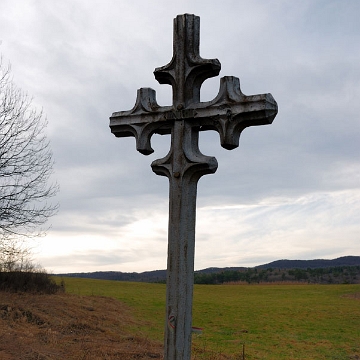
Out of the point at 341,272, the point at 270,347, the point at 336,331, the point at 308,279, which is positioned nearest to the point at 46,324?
the point at 270,347

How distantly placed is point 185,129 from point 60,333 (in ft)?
39.7

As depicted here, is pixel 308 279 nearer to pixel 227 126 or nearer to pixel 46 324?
pixel 46 324

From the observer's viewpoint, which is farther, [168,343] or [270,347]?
[270,347]

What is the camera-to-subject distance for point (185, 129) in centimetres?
468

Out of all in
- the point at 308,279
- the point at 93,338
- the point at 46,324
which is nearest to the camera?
the point at 93,338

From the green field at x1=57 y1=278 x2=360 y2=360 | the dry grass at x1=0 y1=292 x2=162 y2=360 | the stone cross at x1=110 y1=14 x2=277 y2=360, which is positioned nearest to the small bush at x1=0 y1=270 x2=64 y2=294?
the dry grass at x1=0 y1=292 x2=162 y2=360

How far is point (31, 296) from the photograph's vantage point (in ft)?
69.4

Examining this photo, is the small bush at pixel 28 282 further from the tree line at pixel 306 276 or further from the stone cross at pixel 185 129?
the tree line at pixel 306 276

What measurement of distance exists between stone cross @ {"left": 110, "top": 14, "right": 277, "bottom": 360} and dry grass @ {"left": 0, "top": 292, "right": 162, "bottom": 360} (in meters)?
6.76

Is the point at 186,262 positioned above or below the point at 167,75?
below

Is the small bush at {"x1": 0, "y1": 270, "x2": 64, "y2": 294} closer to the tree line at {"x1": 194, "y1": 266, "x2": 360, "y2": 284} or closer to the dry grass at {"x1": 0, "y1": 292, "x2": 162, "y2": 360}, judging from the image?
the dry grass at {"x1": 0, "y1": 292, "x2": 162, "y2": 360}

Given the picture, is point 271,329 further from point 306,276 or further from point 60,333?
point 306,276

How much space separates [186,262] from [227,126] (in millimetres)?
1340

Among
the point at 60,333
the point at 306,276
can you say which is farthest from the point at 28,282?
the point at 306,276
